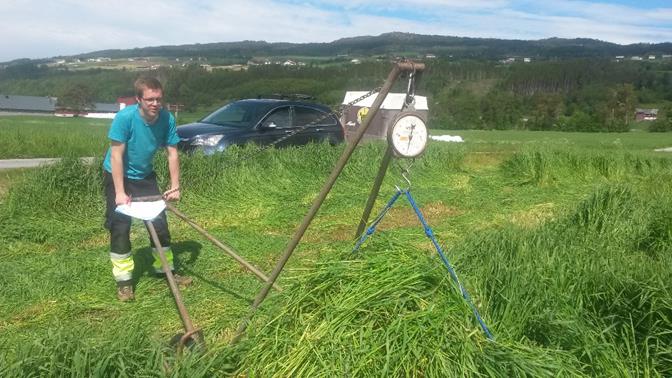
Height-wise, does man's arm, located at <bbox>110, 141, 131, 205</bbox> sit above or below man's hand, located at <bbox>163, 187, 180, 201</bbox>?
above

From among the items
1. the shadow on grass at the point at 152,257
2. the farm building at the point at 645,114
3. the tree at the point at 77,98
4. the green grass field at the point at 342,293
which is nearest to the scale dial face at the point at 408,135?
the green grass field at the point at 342,293

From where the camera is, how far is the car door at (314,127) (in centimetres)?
1372

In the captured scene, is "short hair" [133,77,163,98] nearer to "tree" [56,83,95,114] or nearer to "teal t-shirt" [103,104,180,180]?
"teal t-shirt" [103,104,180,180]

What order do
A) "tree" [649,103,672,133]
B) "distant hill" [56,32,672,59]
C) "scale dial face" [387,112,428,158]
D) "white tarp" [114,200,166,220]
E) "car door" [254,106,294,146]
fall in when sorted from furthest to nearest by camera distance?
"distant hill" [56,32,672,59] → "tree" [649,103,672,133] → "car door" [254,106,294,146] → "white tarp" [114,200,166,220] → "scale dial face" [387,112,428,158]

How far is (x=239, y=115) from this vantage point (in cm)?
1331

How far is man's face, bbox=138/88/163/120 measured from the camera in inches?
199

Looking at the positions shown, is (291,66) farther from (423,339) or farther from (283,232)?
(423,339)

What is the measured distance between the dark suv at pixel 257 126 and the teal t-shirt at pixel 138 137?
250 inches

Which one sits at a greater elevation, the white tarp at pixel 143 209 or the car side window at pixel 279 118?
the white tarp at pixel 143 209

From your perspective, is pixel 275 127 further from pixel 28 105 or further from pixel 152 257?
pixel 28 105

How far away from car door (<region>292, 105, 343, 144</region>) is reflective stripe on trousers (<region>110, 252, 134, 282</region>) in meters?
8.39

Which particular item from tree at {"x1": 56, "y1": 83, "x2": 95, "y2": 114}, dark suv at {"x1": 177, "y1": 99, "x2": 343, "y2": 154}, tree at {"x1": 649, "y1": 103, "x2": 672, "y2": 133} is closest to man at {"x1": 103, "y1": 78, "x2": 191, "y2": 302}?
dark suv at {"x1": 177, "y1": 99, "x2": 343, "y2": 154}

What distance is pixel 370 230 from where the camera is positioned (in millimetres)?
3818

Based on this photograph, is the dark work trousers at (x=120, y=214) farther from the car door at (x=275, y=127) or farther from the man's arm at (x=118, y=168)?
the car door at (x=275, y=127)
